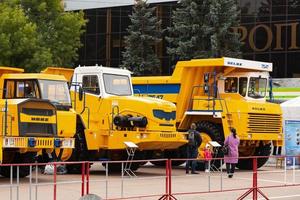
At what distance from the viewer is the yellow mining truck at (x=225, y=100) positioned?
23.9m

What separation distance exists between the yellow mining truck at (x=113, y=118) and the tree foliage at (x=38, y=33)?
15332mm

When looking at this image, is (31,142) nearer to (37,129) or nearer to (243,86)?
(37,129)

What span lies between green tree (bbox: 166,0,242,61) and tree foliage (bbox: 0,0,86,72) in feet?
20.8

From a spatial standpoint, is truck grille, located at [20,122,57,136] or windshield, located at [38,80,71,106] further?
windshield, located at [38,80,71,106]

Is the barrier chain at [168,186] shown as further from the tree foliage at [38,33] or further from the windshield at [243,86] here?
the tree foliage at [38,33]

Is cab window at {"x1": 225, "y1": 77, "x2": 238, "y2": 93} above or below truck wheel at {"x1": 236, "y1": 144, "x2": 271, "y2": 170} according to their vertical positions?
above

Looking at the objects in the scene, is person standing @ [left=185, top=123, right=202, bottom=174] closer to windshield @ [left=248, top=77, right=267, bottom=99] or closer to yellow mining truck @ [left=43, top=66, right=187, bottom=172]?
yellow mining truck @ [left=43, top=66, right=187, bottom=172]

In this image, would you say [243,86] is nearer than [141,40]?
Yes

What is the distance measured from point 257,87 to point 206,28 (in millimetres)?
15390

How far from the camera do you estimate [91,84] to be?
73.3ft

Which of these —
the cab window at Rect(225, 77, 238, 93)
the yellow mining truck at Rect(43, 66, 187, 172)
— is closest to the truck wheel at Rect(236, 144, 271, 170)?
the cab window at Rect(225, 77, 238, 93)

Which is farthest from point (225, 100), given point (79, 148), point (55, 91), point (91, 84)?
point (55, 91)

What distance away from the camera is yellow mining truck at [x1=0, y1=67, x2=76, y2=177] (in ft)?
60.0

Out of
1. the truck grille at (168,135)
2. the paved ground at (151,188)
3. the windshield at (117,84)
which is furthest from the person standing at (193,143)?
the paved ground at (151,188)
